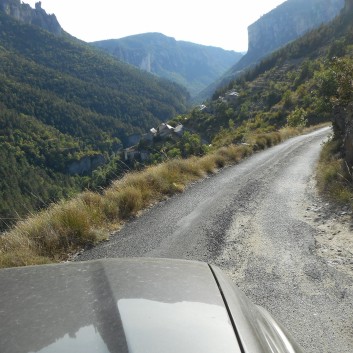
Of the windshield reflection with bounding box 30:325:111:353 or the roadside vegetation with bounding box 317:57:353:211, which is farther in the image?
→ the roadside vegetation with bounding box 317:57:353:211

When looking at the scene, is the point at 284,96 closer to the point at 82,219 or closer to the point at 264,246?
the point at 264,246

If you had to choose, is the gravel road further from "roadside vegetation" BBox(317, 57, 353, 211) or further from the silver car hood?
the silver car hood

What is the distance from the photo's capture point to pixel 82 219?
261 inches

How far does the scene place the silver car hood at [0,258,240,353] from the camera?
1.44 meters

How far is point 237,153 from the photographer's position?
58.6ft

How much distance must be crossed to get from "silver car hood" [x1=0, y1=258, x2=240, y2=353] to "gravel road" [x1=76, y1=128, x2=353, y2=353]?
2063mm

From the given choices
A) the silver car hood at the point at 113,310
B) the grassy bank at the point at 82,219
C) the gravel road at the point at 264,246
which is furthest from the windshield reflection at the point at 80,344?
the grassy bank at the point at 82,219

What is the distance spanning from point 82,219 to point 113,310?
5.15 meters

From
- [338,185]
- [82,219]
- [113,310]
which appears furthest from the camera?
[338,185]

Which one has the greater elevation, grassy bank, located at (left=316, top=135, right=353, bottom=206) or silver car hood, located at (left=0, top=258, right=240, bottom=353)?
silver car hood, located at (left=0, top=258, right=240, bottom=353)

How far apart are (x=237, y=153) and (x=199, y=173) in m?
5.46

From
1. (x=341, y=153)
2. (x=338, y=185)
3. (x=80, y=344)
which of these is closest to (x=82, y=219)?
(x=80, y=344)

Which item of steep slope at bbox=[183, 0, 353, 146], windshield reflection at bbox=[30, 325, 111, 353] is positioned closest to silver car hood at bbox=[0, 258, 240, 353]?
windshield reflection at bbox=[30, 325, 111, 353]

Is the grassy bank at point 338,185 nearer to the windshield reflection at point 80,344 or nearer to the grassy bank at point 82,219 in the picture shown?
the grassy bank at point 82,219
